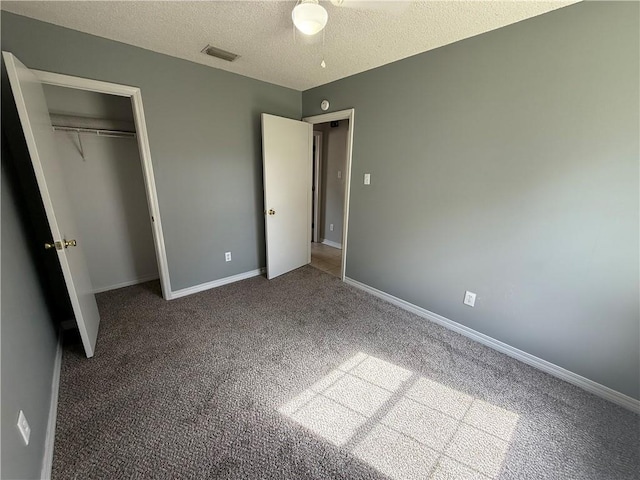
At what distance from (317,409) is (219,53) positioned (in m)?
2.78

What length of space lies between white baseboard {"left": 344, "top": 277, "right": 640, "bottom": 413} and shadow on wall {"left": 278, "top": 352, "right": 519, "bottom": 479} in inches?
23.4

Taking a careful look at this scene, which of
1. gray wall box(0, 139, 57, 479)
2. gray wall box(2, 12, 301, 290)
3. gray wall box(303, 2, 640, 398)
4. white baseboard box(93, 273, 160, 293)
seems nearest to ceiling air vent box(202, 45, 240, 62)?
gray wall box(2, 12, 301, 290)

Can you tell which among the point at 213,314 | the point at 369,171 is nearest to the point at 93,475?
the point at 213,314

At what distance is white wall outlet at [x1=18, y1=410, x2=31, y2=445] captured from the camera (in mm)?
1037

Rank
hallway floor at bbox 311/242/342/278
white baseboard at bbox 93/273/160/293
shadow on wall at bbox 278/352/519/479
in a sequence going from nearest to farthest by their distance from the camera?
1. shadow on wall at bbox 278/352/519/479
2. white baseboard at bbox 93/273/160/293
3. hallway floor at bbox 311/242/342/278

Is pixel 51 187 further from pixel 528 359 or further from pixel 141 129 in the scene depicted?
pixel 528 359

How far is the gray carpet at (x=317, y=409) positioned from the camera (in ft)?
4.12

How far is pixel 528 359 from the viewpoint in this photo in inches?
76.3

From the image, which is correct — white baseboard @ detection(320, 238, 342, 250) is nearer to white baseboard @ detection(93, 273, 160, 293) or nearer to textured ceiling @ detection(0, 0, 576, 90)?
white baseboard @ detection(93, 273, 160, 293)

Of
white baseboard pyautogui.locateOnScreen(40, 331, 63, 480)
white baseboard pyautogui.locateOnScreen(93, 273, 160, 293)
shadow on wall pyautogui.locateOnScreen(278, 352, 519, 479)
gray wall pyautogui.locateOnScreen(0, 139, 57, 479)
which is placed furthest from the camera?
white baseboard pyautogui.locateOnScreen(93, 273, 160, 293)

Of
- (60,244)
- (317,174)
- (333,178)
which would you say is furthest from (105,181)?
(333,178)

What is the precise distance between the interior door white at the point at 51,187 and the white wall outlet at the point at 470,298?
2.86 metres

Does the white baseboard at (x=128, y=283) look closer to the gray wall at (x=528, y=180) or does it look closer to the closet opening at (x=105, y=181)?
the closet opening at (x=105, y=181)

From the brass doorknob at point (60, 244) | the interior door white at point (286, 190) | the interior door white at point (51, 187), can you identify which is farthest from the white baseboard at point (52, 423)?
the interior door white at point (286, 190)
